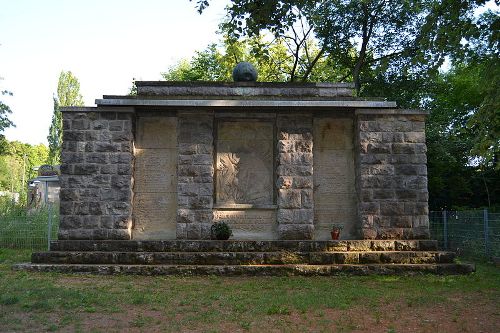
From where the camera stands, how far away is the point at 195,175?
10953 mm

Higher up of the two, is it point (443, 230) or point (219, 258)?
point (443, 230)

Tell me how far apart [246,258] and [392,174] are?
12.0 feet

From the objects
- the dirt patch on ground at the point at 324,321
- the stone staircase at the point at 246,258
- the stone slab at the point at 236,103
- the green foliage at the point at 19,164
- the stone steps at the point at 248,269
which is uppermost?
the green foliage at the point at 19,164

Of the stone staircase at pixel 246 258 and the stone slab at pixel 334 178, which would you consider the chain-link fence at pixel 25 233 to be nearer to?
the stone staircase at pixel 246 258

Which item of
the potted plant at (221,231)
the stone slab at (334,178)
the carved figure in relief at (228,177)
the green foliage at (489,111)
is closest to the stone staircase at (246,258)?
the potted plant at (221,231)

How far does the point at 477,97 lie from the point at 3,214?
2038 centimetres

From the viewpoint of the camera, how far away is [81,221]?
10.7 meters

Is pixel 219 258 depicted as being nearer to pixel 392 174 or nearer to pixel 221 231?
pixel 221 231

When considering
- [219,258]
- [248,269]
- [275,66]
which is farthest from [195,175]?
[275,66]

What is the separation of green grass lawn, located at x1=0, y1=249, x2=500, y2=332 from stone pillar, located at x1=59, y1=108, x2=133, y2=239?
144 centimetres

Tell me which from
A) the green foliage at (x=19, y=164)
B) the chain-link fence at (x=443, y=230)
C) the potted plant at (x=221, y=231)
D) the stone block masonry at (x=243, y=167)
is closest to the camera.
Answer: the potted plant at (x=221, y=231)

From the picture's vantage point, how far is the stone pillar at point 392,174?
35.6 feet

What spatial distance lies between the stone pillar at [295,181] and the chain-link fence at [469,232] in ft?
16.3

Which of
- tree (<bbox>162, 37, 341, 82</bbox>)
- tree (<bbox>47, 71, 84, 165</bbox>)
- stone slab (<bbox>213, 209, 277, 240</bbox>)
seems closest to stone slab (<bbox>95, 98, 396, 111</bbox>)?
stone slab (<bbox>213, 209, 277, 240</bbox>)
